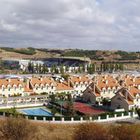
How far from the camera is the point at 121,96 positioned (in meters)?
65.6

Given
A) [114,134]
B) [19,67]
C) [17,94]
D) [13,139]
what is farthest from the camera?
[19,67]

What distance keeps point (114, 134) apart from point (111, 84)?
42699mm

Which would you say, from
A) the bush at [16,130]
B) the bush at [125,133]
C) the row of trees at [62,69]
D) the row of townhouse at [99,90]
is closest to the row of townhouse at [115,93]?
the row of townhouse at [99,90]

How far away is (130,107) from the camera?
211ft

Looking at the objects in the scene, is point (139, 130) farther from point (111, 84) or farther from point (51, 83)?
point (51, 83)

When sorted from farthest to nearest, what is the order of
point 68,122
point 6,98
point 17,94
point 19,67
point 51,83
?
→ point 19,67 < point 51,83 < point 17,94 < point 6,98 < point 68,122

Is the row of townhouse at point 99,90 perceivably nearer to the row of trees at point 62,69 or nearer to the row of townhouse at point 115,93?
the row of townhouse at point 115,93

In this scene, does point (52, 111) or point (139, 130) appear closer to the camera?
point (139, 130)

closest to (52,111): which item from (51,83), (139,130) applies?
(51,83)

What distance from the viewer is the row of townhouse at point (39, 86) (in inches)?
3095

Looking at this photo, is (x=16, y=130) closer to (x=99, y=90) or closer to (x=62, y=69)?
(x=99, y=90)

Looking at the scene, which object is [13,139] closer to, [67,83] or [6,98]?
[6,98]

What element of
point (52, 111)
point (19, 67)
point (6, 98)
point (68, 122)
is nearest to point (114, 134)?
point (68, 122)

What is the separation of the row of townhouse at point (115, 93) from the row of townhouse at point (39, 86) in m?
7.25
